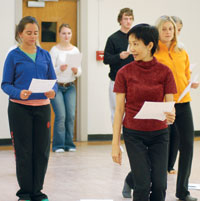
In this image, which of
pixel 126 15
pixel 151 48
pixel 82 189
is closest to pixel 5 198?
pixel 82 189

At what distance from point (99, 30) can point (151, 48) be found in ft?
17.1

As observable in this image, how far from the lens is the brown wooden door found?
26.8 ft

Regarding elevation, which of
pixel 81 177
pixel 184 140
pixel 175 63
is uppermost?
pixel 175 63

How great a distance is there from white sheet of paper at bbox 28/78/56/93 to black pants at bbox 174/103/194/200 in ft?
3.75

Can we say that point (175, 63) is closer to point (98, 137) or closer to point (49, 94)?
point (49, 94)

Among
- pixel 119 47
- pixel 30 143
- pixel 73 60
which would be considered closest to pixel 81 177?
pixel 30 143

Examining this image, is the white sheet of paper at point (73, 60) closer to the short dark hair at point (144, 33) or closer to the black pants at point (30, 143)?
the black pants at point (30, 143)

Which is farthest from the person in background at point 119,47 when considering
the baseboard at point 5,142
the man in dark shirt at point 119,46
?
the baseboard at point 5,142

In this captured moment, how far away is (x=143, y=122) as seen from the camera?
3318mm

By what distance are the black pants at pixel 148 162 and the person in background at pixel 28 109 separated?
1.17 m

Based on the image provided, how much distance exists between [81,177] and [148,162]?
7.91 feet

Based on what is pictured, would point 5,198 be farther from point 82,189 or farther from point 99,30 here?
point 99,30

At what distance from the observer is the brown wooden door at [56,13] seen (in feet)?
26.8

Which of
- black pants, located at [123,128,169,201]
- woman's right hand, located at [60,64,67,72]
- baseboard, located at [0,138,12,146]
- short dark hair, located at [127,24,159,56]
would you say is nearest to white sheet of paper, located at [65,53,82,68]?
woman's right hand, located at [60,64,67,72]
